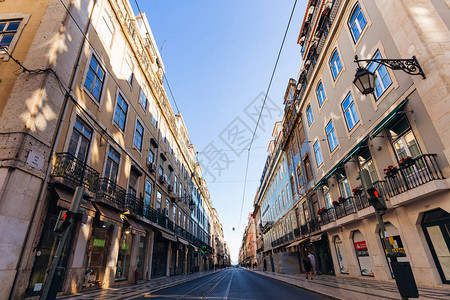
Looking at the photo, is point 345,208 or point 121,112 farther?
point 121,112

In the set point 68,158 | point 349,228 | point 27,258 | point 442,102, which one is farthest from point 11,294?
point 349,228

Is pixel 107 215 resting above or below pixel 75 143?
below

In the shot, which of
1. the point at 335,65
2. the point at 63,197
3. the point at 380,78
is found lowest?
the point at 63,197

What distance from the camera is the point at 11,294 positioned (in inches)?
248

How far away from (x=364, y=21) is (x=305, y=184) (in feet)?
44.7

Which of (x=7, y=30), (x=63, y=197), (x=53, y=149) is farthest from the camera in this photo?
A: (x=7, y=30)

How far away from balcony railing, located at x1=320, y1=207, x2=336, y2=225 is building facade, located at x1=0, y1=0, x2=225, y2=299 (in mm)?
12281

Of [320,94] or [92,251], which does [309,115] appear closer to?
[320,94]

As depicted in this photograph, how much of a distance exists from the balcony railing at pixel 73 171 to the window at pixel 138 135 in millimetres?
6408

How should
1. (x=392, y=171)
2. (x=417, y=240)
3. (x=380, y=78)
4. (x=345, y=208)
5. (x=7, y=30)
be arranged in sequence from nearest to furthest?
1. (x=417, y=240)
2. (x=392, y=171)
3. (x=7, y=30)
4. (x=380, y=78)
5. (x=345, y=208)

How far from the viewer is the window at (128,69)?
15.7 m

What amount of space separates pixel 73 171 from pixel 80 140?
1.91 metres

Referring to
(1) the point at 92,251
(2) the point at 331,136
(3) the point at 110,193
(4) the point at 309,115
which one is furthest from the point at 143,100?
(2) the point at 331,136

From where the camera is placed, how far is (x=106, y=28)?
44.1 ft
